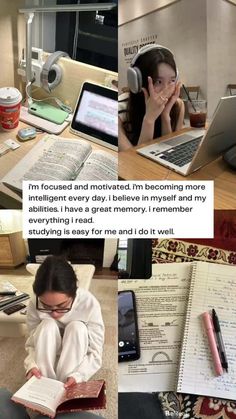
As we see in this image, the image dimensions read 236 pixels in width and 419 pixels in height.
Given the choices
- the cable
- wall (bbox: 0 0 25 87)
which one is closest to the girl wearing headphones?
the cable

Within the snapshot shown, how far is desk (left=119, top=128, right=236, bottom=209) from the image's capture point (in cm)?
81

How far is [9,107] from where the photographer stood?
833 millimetres

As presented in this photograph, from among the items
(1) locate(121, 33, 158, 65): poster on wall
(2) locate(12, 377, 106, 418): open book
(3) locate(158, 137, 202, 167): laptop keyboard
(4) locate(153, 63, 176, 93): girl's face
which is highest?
(1) locate(121, 33, 158, 65): poster on wall

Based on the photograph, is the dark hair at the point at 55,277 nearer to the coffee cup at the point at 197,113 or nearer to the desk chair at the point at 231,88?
the coffee cup at the point at 197,113

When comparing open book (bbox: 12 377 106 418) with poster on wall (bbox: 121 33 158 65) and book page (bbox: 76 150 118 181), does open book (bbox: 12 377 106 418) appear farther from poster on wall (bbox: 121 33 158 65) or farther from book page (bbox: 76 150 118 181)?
poster on wall (bbox: 121 33 158 65)

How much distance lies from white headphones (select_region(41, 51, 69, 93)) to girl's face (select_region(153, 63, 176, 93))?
168 mm

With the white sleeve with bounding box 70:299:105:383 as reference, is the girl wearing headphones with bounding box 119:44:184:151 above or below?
above

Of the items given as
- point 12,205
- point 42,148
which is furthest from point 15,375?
point 42,148

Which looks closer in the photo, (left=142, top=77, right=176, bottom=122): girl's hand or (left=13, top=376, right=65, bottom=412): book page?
(left=13, top=376, right=65, bottom=412): book page

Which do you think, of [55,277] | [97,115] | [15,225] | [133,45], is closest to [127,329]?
[55,277]

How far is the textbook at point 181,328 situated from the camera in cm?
75

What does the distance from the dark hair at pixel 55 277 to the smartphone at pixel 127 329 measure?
0.32ft

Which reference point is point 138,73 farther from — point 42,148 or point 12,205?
point 12,205

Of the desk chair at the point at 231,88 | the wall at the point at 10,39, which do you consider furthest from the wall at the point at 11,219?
the desk chair at the point at 231,88
